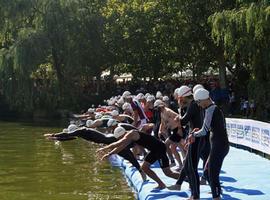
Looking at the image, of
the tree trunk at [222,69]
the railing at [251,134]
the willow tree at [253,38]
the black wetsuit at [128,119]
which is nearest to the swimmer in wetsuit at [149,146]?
the black wetsuit at [128,119]

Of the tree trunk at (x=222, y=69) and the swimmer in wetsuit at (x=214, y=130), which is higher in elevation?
the tree trunk at (x=222, y=69)

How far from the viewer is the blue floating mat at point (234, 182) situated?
11.3 m

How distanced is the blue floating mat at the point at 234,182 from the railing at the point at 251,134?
16.7 inches

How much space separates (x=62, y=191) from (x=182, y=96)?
15.0ft

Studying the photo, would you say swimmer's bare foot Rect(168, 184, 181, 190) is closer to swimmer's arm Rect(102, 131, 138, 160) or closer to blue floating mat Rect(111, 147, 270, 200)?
blue floating mat Rect(111, 147, 270, 200)

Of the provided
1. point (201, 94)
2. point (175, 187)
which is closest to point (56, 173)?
point (175, 187)

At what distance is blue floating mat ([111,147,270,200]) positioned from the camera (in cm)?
→ 1129

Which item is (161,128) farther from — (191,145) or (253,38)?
(253,38)

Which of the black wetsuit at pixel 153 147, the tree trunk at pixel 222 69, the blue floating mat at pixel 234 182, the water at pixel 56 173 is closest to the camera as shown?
the blue floating mat at pixel 234 182

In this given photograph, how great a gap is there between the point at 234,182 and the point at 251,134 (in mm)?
5450

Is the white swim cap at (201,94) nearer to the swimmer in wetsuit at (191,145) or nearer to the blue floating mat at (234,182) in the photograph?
the swimmer in wetsuit at (191,145)

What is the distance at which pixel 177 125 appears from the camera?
12844mm

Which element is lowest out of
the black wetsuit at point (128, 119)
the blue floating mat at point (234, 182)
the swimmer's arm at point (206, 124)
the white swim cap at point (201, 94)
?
the blue floating mat at point (234, 182)

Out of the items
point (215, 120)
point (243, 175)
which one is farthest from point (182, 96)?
point (243, 175)
